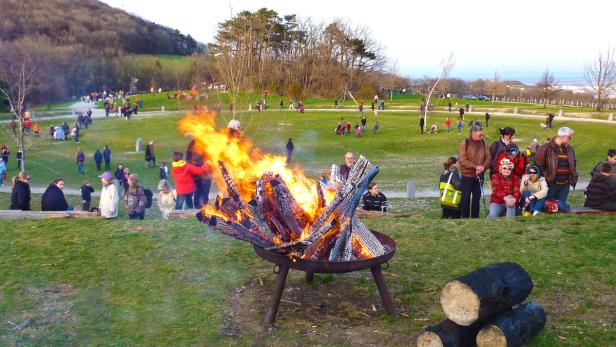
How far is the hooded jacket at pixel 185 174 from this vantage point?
11219mm

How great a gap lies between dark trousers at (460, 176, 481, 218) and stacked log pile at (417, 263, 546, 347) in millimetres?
5127

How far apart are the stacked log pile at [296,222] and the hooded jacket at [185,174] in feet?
18.6

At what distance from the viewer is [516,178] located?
9.66m

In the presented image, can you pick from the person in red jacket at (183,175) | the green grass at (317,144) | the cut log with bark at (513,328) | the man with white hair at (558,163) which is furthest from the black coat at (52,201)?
the green grass at (317,144)

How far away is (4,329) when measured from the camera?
17.4ft

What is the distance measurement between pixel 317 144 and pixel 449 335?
29.4 meters

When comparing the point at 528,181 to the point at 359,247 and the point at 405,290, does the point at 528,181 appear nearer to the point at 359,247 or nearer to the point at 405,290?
the point at 405,290

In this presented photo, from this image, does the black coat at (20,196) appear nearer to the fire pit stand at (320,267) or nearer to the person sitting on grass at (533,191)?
the fire pit stand at (320,267)

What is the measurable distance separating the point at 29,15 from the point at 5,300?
451 feet

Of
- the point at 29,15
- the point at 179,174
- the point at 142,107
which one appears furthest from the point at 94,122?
the point at 29,15

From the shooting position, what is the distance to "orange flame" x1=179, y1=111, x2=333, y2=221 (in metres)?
5.80

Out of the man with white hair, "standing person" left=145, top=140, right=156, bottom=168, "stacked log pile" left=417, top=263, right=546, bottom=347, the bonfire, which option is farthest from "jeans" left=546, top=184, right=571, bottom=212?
"standing person" left=145, top=140, right=156, bottom=168

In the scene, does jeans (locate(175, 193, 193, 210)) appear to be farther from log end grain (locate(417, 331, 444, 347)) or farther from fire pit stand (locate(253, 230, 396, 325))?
log end grain (locate(417, 331, 444, 347))

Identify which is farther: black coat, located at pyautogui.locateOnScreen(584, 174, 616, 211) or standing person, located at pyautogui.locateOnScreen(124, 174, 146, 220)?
standing person, located at pyautogui.locateOnScreen(124, 174, 146, 220)
